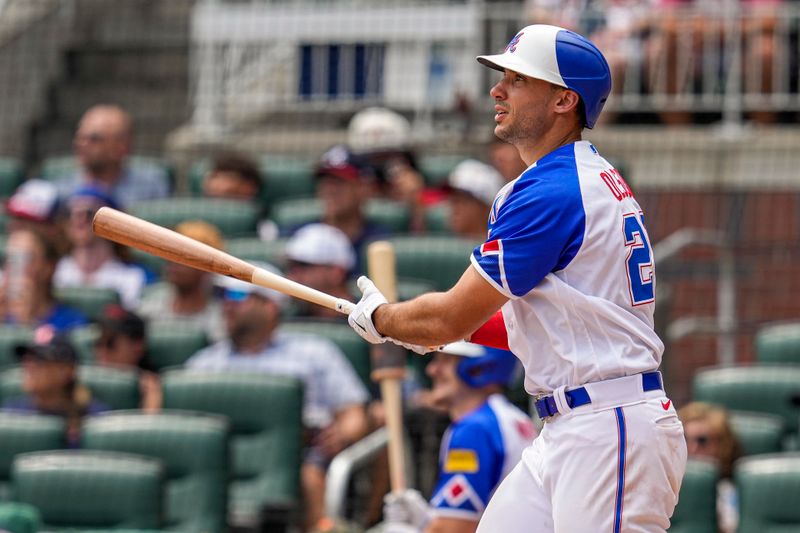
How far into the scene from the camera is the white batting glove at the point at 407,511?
495 cm

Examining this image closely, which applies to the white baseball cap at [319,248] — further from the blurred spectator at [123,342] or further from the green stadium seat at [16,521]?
the green stadium seat at [16,521]

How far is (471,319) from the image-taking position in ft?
11.4

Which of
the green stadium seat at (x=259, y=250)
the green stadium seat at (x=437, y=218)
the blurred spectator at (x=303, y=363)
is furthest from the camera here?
the green stadium seat at (x=437, y=218)

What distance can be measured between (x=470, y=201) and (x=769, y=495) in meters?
2.51

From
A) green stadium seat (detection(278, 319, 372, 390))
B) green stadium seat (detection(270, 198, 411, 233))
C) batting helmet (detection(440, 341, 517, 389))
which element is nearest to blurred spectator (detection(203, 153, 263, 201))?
green stadium seat (detection(270, 198, 411, 233))

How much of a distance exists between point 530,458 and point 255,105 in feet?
23.3

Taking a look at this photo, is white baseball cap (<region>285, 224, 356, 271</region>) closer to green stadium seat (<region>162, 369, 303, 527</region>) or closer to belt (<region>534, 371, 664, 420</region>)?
green stadium seat (<region>162, 369, 303, 527</region>)

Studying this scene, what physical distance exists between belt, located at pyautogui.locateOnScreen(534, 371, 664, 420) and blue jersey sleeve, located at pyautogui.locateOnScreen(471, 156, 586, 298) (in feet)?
0.80

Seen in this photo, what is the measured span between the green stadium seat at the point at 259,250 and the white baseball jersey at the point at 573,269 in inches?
156

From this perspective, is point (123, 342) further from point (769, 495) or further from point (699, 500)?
point (769, 495)

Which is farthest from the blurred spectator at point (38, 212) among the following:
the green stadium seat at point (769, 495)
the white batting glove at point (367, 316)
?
the white batting glove at point (367, 316)

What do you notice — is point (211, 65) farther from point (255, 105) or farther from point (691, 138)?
point (691, 138)

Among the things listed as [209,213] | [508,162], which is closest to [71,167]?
[209,213]

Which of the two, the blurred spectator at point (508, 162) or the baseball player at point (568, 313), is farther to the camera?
the blurred spectator at point (508, 162)
